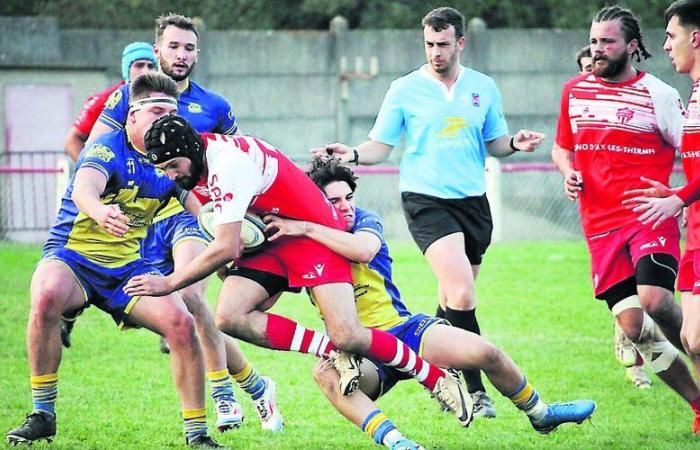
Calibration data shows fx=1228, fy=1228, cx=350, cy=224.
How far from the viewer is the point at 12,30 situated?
71.5 feet

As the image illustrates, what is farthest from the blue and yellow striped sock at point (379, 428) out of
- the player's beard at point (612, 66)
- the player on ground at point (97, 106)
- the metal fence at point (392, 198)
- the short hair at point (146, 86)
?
the metal fence at point (392, 198)

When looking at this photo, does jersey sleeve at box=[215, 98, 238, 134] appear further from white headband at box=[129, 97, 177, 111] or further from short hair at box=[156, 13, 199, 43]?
white headband at box=[129, 97, 177, 111]

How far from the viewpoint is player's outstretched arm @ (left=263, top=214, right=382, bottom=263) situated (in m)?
6.04

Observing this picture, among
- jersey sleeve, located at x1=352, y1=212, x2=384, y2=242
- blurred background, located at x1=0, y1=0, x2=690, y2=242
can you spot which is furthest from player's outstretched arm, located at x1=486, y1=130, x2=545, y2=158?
blurred background, located at x1=0, y1=0, x2=690, y2=242

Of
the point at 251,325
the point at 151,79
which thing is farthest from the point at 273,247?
the point at 151,79

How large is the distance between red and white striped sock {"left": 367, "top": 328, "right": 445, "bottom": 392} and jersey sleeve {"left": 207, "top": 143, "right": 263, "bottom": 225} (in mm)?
933

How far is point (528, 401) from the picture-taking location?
6402 mm

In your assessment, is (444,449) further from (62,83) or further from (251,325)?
(62,83)

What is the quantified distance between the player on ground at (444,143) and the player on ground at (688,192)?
1.54 metres

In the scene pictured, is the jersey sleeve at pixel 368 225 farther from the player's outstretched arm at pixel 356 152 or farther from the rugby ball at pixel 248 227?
the rugby ball at pixel 248 227

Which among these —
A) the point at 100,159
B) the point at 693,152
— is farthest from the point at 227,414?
the point at 693,152

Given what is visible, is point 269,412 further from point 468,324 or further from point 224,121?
point 224,121

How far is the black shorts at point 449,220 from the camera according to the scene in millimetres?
7848

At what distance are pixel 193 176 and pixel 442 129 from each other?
2.65 m
